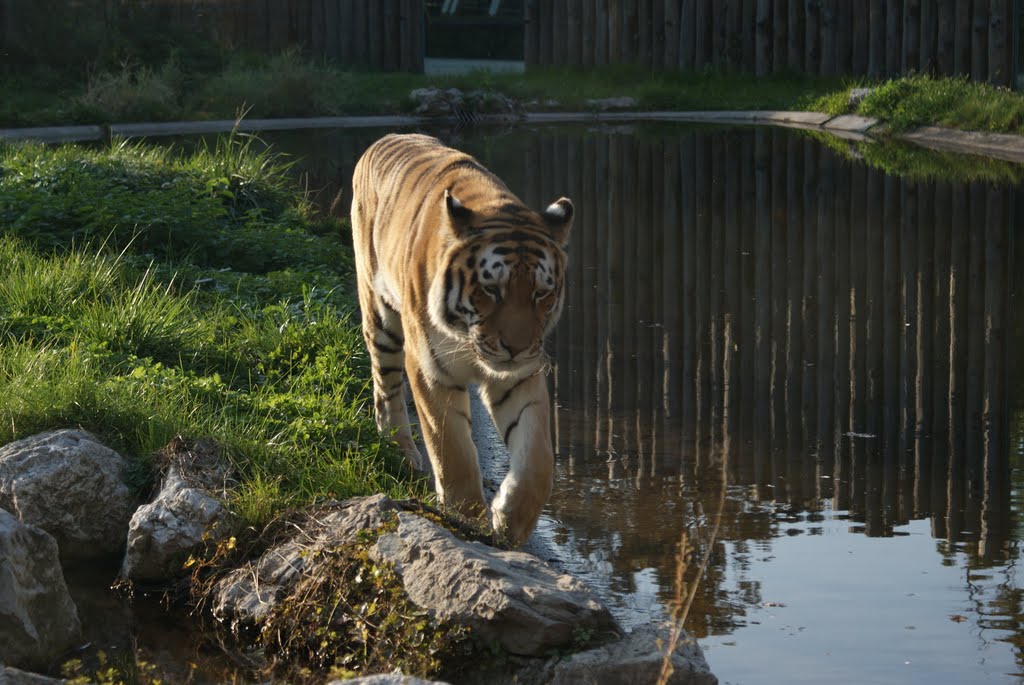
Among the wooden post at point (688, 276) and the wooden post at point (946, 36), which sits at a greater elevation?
the wooden post at point (946, 36)

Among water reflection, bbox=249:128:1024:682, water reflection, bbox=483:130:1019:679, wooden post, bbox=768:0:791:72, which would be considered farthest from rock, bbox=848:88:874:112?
water reflection, bbox=249:128:1024:682

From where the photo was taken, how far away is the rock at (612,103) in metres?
22.6

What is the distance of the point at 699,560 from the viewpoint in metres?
5.21

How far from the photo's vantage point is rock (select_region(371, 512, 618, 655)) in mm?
3990

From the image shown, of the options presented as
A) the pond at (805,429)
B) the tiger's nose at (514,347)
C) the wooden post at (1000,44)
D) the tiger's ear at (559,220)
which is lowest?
the pond at (805,429)

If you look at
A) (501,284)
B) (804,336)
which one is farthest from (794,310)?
(501,284)

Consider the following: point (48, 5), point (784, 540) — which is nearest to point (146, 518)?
point (784, 540)

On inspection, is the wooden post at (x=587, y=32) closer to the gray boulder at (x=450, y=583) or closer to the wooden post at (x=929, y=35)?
the wooden post at (x=929, y=35)

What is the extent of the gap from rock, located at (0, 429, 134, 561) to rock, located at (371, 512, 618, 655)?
1.29 m

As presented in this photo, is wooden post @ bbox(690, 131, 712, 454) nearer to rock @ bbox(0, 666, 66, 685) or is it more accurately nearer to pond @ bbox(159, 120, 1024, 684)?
pond @ bbox(159, 120, 1024, 684)

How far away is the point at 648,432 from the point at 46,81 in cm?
1716

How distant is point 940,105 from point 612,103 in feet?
19.5

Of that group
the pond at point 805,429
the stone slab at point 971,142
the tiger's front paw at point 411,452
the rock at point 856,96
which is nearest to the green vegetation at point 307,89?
the rock at point 856,96

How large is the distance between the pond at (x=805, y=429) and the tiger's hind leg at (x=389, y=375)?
708 mm
